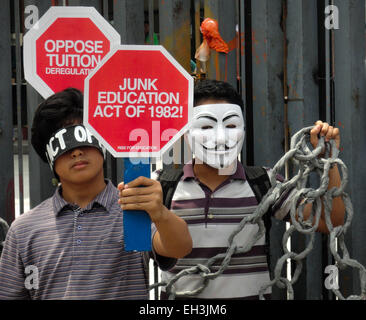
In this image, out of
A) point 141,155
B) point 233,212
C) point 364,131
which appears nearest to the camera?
point 141,155

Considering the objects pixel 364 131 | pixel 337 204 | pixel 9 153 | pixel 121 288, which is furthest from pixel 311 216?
pixel 9 153

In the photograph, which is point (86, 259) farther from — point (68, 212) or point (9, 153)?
point (9, 153)

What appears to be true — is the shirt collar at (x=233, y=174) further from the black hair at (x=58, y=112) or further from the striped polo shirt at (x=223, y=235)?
the black hair at (x=58, y=112)

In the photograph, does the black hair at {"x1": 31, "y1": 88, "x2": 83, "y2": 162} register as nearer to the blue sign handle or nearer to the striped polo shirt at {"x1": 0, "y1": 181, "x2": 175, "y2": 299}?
the striped polo shirt at {"x1": 0, "y1": 181, "x2": 175, "y2": 299}

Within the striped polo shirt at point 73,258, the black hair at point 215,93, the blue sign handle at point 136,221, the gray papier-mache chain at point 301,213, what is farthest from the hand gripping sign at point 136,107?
the black hair at point 215,93

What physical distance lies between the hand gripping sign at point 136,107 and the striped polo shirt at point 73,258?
20.1 inches

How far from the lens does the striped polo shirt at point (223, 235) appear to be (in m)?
1.87

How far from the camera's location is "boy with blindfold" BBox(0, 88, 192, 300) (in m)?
1.67

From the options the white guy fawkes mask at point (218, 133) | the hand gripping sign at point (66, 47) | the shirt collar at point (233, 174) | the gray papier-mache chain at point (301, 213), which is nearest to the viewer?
the gray papier-mache chain at point (301, 213)

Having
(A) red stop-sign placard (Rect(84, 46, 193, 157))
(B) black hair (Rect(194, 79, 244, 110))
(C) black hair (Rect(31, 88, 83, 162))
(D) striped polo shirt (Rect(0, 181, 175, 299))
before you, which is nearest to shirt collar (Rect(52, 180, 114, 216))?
(D) striped polo shirt (Rect(0, 181, 175, 299))

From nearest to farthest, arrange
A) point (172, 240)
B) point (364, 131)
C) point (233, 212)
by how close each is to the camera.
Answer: point (172, 240)
point (233, 212)
point (364, 131)

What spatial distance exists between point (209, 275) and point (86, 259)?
0.41 m

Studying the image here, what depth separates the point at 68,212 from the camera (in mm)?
1758
